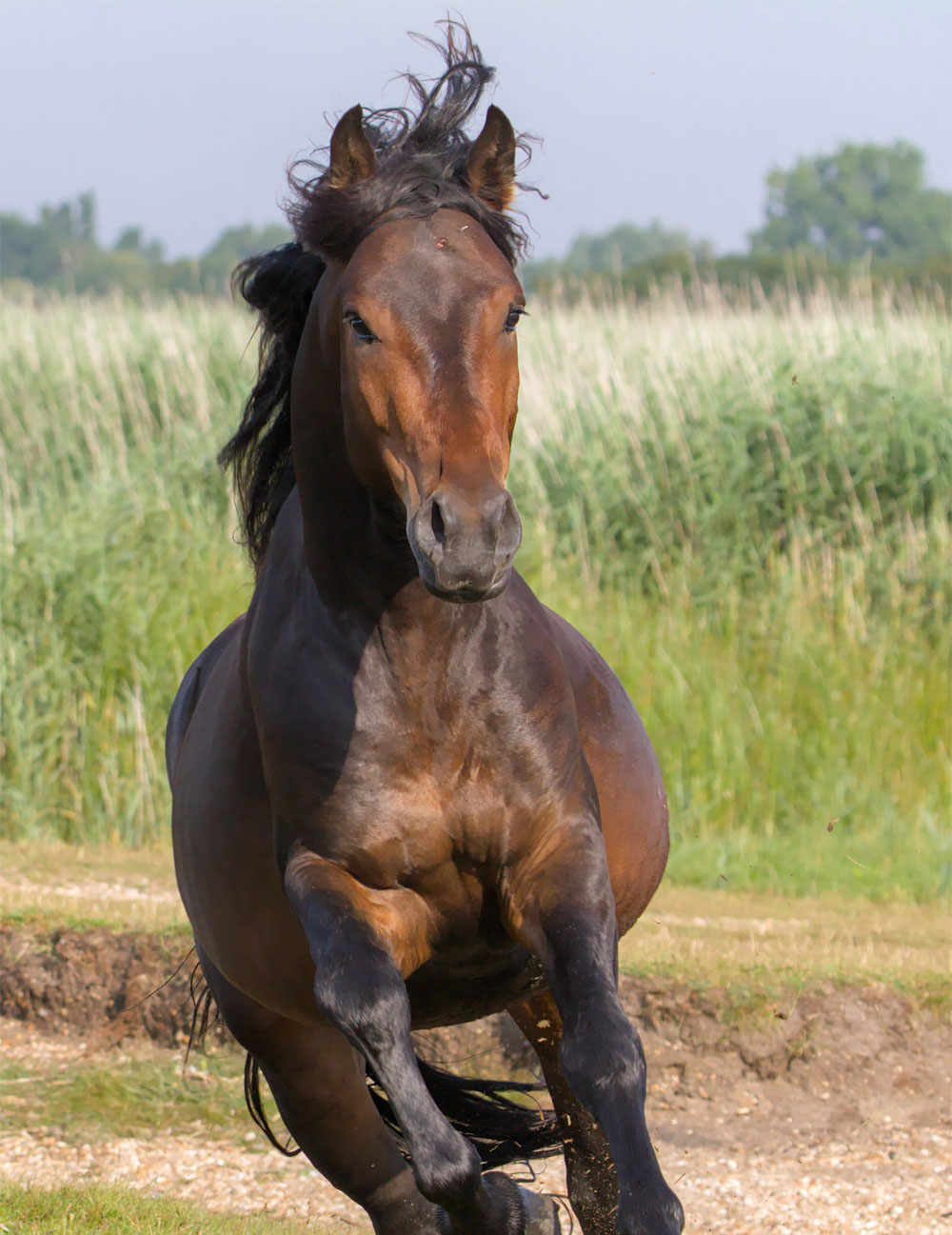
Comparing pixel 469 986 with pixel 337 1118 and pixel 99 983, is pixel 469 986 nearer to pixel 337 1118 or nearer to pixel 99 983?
pixel 337 1118

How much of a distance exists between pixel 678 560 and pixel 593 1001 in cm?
764

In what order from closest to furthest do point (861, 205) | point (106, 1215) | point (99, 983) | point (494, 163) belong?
point (494, 163) → point (106, 1215) → point (99, 983) → point (861, 205)

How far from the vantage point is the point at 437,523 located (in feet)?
7.72

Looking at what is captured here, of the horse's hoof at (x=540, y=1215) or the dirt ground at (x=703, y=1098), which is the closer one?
the horse's hoof at (x=540, y=1215)

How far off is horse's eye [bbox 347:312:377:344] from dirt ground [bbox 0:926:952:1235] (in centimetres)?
292

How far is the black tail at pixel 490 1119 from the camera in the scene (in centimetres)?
391

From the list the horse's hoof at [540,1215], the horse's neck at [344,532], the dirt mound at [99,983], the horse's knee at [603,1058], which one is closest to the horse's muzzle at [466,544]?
the horse's neck at [344,532]

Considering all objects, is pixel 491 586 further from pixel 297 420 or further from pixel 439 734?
pixel 297 420

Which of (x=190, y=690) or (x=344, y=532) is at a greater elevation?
(x=344, y=532)

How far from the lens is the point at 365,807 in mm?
2777

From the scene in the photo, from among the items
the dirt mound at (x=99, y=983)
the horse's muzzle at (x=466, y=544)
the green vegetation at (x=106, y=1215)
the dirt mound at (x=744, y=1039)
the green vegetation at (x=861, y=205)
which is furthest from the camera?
the green vegetation at (x=861, y=205)

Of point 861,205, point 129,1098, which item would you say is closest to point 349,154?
point 129,1098

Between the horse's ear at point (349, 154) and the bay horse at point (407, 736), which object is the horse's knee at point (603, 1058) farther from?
the horse's ear at point (349, 154)

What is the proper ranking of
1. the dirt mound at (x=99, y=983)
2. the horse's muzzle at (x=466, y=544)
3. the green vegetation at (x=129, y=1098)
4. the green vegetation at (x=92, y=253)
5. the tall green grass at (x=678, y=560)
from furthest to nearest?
the green vegetation at (x=92, y=253) < the tall green grass at (x=678, y=560) < the dirt mound at (x=99, y=983) < the green vegetation at (x=129, y=1098) < the horse's muzzle at (x=466, y=544)
